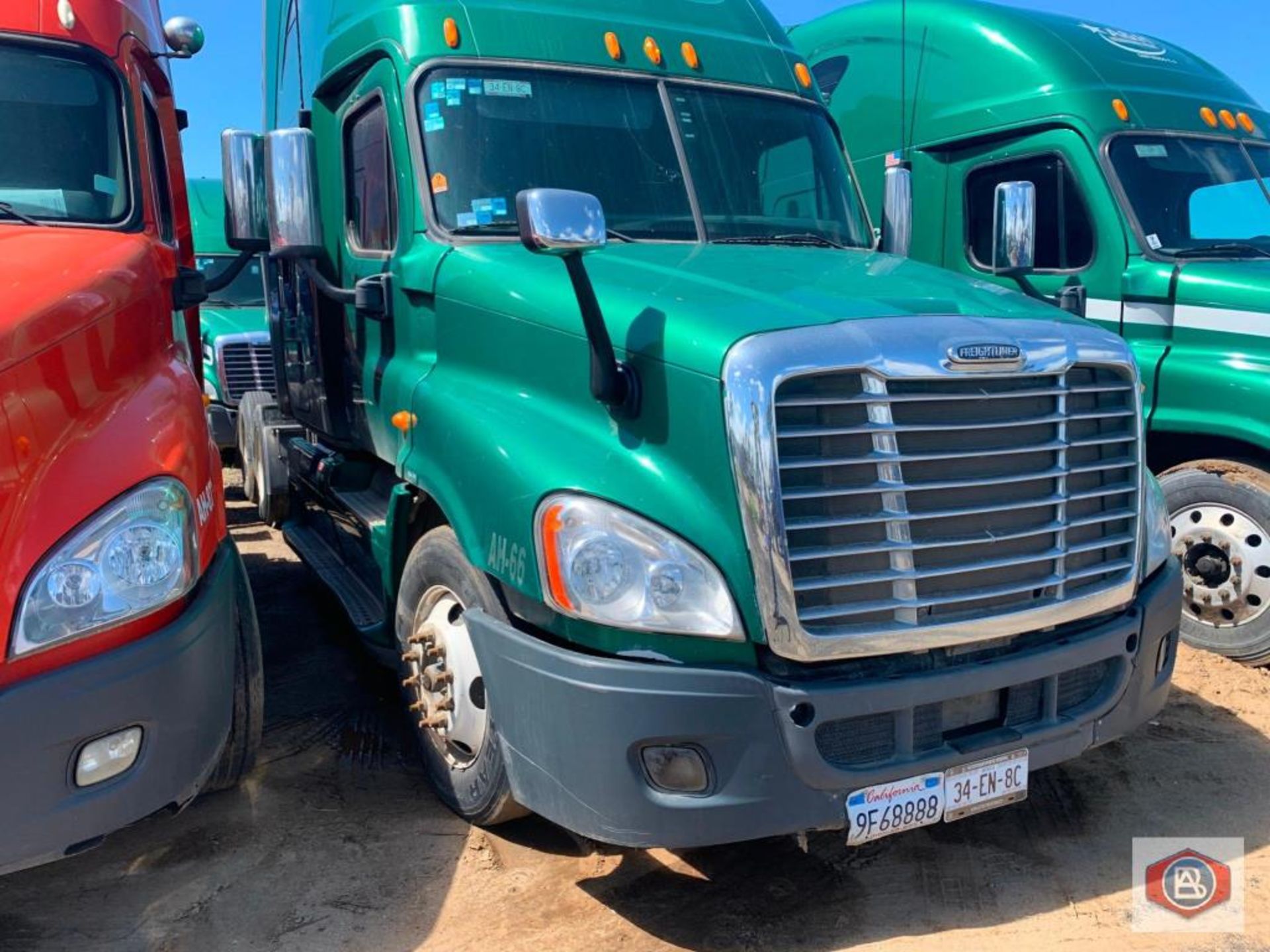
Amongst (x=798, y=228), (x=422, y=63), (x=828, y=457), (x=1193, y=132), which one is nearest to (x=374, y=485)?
(x=422, y=63)

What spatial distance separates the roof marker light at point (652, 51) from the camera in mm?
4348

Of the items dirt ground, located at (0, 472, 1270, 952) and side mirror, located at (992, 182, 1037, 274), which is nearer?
dirt ground, located at (0, 472, 1270, 952)

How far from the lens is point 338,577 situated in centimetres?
505

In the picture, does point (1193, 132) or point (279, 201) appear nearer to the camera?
point (279, 201)

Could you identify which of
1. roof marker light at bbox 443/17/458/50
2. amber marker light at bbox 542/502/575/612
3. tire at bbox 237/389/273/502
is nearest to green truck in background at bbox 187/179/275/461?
tire at bbox 237/389/273/502

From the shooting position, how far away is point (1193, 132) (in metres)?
6.06

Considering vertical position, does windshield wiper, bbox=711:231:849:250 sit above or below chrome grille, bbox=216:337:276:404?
above

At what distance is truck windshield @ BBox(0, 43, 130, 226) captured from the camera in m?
3.79

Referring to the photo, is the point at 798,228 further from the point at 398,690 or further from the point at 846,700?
the point at 398,690

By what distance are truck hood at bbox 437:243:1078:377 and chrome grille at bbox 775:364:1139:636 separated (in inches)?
10.1

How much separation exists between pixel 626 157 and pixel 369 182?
3.77 feet

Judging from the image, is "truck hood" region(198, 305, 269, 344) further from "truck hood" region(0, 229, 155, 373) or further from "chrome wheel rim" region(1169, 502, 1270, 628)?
"chrome wheel rim" region(1169, 502, 1270, 628)

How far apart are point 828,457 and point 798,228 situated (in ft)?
6.04

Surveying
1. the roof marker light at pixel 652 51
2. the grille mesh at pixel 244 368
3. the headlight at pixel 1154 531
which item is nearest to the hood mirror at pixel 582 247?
the roof marker light at pixel 652 51
